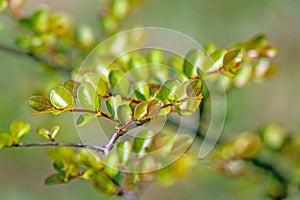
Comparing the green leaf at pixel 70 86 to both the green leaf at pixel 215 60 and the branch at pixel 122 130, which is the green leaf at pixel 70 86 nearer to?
the branch at pixel 122 130

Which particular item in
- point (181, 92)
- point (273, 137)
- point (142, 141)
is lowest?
point (273, 137)

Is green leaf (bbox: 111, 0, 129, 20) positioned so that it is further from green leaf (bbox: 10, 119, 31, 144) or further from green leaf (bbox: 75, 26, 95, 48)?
green leaf (bbox: 10, 119, 31, 144)

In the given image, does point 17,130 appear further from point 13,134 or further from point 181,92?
point 181,92

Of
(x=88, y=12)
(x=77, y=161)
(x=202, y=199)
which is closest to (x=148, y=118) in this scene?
(x=77, y=161)

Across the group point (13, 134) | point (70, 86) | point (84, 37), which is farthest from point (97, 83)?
point (84, 37)

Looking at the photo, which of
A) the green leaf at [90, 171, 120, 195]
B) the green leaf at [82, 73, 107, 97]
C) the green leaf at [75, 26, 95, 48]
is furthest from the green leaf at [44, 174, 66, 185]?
the green leaf at [75, 26, 95, 48]

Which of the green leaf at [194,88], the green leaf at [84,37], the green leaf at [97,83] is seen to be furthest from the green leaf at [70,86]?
the green leaf at [84,37]
